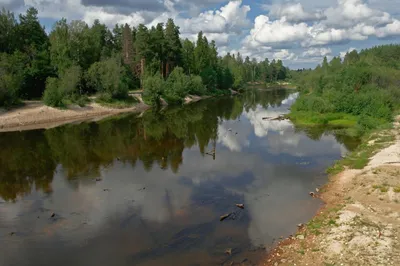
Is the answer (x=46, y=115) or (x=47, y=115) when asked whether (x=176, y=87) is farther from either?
(x=46, y=115)

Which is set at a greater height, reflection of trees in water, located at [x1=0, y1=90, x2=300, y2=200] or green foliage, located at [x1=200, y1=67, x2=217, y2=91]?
green foliage, located at [x1=200, y1=67, x2=217, y2=91]

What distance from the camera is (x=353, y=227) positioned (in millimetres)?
16812

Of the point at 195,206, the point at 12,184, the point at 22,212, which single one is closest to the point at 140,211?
the point at 195,206

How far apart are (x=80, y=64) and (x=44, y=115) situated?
19319 millimetres

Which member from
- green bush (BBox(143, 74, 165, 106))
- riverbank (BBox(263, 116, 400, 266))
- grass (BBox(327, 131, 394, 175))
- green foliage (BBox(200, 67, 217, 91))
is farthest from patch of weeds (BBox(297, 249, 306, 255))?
green foliage (BBox(200, 67, 217, 91))

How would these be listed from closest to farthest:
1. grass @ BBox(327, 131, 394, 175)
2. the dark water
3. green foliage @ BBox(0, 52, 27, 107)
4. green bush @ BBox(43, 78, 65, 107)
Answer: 1. the dark water
2. grass @ BBox(327, 131, 394, 175)
3. green foliage @ BBox(0, 52, 27, 107)
4. green bush @ BBox(43, 78, 65, 107)

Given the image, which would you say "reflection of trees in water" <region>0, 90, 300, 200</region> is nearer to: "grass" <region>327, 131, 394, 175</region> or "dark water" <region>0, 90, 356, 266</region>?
"dark water" <region>0, 90, 356, 266</region>

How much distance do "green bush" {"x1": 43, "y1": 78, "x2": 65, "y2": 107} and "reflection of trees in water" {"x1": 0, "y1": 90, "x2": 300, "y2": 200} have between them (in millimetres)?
8963

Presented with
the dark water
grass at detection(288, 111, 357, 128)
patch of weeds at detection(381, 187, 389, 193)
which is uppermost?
grass at detection(288, 111, 357, 128)

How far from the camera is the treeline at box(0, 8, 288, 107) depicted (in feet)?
197

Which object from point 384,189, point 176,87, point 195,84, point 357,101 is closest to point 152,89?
point 176,87

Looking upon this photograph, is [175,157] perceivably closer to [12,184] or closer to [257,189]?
[257,189]

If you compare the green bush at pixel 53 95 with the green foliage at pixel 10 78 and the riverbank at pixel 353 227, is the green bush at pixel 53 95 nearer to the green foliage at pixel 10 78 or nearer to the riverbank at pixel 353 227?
the green foliage at pixel 10 78

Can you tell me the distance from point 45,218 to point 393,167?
25838 mm
